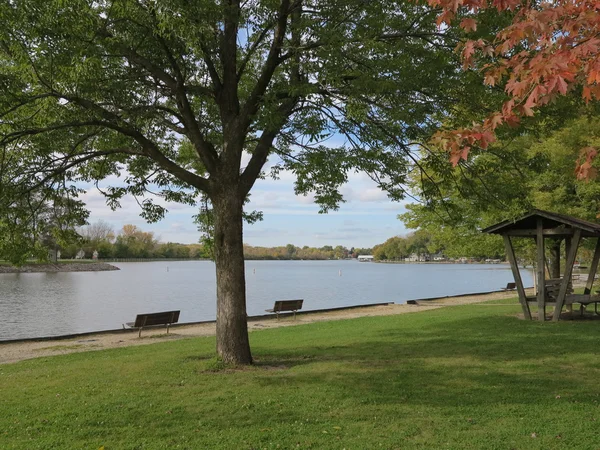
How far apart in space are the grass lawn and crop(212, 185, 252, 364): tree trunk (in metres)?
0.42

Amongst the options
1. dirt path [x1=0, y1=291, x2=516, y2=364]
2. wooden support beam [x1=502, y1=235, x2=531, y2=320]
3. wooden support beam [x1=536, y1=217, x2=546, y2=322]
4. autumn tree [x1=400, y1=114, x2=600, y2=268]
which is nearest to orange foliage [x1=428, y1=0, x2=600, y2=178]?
autumn tree [x1=400, y1=114, x2=600, y2=268]

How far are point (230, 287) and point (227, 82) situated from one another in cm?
395

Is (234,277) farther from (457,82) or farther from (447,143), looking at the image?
(447,143)

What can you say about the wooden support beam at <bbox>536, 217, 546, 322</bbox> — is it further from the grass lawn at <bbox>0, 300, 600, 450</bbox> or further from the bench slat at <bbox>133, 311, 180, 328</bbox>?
the bench slat at <bbox>133, 311, 180, 328</bbox>

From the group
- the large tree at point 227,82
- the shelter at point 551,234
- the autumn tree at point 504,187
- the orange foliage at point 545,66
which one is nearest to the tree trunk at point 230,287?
the large tree at point 227,82

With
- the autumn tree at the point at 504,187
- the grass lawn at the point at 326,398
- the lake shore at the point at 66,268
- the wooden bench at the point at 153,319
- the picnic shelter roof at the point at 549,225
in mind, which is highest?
the autumn tree at the point at 504,187

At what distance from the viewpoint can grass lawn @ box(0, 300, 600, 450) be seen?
5363 mm

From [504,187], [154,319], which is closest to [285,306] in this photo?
[154,319]

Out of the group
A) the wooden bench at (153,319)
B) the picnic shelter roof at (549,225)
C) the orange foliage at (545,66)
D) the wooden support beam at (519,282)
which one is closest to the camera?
the orange foliage at (545,66)

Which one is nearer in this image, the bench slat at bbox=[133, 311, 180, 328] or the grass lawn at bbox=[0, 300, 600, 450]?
the grass lawn at bbox=[0, 300, 600, 450]

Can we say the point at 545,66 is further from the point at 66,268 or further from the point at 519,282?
the point at 66,268

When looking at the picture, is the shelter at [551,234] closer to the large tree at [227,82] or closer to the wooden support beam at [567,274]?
the wooden support beam at [567,274]

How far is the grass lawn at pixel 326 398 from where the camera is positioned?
211 inches

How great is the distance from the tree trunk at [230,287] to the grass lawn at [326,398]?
1.39 ft
